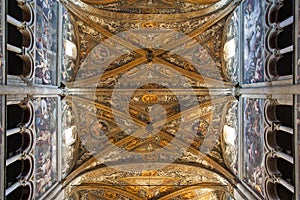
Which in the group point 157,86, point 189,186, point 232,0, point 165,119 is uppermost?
point 232,0

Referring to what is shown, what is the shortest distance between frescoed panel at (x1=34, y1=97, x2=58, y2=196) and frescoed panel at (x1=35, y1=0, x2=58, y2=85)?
82cm

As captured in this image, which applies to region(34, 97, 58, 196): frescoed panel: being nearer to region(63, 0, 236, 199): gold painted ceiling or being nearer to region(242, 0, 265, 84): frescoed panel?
region(63, 0, 236, 199): gold painted ceiling

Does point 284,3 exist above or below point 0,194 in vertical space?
above

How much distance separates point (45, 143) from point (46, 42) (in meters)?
3.59

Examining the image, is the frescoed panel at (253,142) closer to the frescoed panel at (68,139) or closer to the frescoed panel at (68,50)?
the frescoed panel at (68,139)

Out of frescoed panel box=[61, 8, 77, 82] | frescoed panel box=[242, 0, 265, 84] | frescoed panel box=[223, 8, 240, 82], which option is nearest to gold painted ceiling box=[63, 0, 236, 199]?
frescoed panel box=[61, 8, 77, 82]

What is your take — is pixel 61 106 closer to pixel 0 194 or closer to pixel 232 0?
pixel 0 194

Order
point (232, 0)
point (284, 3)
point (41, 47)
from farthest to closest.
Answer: point (232, 0) < point (41, 47) < point (284, 3)

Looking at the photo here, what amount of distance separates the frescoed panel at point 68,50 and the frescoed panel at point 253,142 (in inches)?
290

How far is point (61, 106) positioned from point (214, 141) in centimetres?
694

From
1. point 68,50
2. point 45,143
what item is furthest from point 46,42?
point 45,143

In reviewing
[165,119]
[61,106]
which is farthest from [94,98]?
[165,119]

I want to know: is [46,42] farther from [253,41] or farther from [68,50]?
[253,41]

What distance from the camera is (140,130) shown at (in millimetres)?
17109
